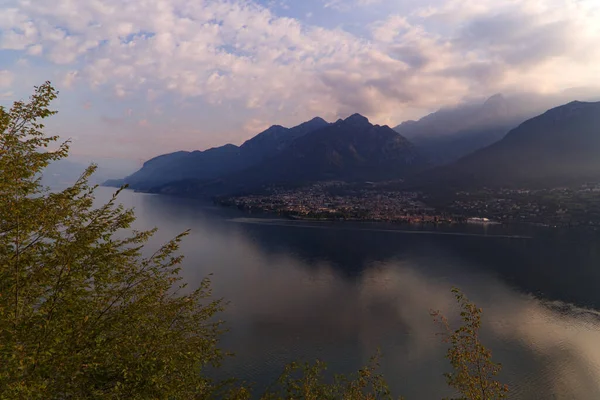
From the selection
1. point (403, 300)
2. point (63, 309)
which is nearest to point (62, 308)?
point (63, 309)

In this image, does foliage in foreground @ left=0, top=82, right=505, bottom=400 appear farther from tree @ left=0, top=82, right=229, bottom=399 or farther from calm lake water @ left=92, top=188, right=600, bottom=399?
calm lake water @ left=92, top=188, right=600, bottom=399

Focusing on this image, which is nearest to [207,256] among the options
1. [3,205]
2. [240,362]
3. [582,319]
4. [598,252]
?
[240,362]

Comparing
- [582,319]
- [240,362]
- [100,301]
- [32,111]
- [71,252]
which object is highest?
[32,111]

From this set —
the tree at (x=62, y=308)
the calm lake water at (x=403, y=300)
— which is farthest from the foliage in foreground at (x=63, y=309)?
the calm lake water at (x=403, y=300)

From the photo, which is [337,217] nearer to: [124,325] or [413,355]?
[413,355]

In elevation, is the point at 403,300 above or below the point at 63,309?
below

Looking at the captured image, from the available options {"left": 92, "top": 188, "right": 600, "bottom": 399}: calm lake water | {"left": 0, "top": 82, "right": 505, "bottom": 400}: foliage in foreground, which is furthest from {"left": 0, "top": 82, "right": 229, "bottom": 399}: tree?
{"left": 92, "top": 188, "right": 600, "bottom": 399}: calm lake water

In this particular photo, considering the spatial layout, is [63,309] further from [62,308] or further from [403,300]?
[403,300]

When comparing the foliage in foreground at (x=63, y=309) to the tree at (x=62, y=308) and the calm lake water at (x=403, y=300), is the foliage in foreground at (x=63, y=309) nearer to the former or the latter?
the tree at (x=62, y=308)
